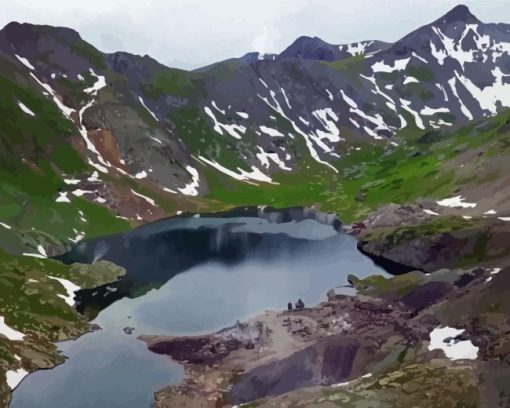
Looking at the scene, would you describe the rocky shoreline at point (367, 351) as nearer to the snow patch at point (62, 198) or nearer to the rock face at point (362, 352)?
the rock face at point (362, 352)

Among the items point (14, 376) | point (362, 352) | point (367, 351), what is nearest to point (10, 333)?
point (14, 376)

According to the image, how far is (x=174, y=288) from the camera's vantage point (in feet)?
398

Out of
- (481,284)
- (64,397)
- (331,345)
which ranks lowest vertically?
(64,397)

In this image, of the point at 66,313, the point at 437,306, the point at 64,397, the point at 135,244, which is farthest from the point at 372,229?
the point at 64,397

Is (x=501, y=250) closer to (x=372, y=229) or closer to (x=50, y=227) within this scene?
(x=372, y=229)

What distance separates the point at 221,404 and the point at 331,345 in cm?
1748

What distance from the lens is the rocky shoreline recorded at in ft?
205

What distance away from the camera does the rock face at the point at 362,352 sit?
63.0m

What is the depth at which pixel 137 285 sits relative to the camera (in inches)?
4838

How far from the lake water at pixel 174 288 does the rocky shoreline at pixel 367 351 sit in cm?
581

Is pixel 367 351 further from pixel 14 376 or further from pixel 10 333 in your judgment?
pixel 10 333

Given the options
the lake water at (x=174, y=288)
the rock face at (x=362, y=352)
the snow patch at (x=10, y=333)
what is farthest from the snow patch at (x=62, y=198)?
the rock face at (x=362, y=352)

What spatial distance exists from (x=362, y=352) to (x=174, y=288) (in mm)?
53669

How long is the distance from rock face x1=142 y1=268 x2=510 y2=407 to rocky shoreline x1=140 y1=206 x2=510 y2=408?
14cm
